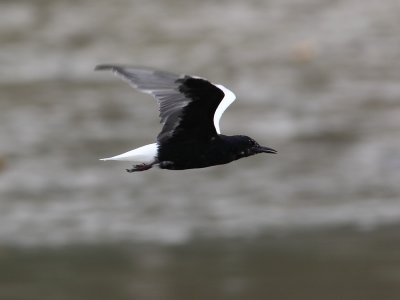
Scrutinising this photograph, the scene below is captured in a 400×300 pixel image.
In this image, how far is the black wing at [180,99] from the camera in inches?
268

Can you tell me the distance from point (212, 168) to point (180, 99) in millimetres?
7347

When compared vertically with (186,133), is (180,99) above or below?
above

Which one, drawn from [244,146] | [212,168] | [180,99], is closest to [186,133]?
[180,99]

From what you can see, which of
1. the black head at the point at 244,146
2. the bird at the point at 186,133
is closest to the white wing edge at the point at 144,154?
the bird at the point at 186,133

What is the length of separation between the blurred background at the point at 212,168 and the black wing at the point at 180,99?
345 centimetres

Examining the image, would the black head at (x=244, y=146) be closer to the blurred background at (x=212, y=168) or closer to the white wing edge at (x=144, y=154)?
the white wing edge at (x=144, y=154)

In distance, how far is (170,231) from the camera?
1308cm

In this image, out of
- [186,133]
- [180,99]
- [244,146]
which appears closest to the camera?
[180,99]

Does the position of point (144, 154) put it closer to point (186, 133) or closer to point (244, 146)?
point (186, 133)

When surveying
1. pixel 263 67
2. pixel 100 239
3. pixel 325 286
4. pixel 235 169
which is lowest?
pixel 325 286

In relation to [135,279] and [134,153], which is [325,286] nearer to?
[135,279]

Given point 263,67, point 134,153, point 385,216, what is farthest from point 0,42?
point 134,153

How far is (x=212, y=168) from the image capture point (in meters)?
14.6

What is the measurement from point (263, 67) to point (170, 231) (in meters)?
4.82
